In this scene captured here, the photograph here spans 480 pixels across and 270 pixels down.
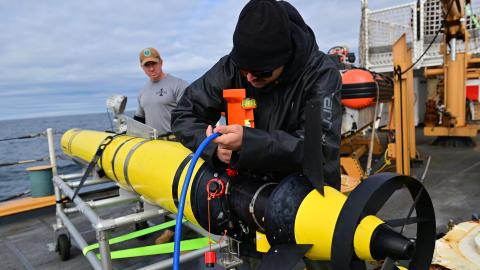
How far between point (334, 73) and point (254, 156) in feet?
1.91

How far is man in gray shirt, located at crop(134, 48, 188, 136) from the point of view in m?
4.15

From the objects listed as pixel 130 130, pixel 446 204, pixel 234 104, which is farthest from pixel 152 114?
pixel 446 204

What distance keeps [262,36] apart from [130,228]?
12.9 feet

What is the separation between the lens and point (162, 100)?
416cm

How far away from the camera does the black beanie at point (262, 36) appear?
1353mm

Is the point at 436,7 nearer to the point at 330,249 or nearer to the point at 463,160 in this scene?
the point at 463,160

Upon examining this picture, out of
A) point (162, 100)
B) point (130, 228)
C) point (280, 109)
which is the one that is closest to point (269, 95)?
point (280, 109)

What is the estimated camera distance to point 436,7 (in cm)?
1162

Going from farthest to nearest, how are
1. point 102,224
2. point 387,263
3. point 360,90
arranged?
point 360,90 < point 102,224 < point 387,263

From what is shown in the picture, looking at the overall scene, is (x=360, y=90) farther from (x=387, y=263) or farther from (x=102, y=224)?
(x=387, y=263)

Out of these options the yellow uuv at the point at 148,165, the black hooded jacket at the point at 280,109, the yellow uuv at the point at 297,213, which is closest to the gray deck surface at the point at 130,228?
the yellow uuv at the point at 148,165

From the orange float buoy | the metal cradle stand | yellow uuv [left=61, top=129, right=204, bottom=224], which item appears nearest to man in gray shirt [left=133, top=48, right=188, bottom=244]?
yellow uuv [left=61, top=129, right=204, bottom=224]

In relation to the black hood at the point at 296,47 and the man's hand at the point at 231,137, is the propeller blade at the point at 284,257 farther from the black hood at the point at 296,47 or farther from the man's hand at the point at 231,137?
the black hood at the point at 296,47

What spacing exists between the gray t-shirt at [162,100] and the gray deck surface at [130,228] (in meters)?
Result: 1.41
